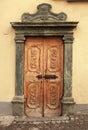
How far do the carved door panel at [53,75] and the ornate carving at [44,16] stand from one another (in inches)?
21.4

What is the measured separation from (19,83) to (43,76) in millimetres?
668

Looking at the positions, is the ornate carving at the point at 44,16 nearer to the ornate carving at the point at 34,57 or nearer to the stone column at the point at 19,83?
the stone column at the point at 19,83

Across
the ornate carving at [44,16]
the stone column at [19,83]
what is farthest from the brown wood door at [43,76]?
the ornate carving at [44,16]

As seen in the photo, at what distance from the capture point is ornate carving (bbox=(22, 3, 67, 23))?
11859 millimetres

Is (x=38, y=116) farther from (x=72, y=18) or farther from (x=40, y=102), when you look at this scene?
(x=72, y=18)

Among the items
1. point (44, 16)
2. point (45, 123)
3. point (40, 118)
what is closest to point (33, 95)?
point (40, 118)

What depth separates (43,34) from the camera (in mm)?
11898

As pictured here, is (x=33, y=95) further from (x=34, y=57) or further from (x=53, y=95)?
(x=34, y=57)

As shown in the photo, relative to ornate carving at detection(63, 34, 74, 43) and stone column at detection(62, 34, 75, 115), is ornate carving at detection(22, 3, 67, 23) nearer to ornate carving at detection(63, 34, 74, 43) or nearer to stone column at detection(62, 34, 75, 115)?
ornate carving at detection(63, 34, 74, 43)

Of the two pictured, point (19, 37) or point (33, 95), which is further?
point (33, 95)

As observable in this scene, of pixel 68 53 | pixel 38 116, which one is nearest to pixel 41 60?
pixel 68 53

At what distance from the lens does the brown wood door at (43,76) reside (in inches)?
477

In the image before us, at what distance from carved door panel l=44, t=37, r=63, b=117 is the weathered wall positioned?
41 cm

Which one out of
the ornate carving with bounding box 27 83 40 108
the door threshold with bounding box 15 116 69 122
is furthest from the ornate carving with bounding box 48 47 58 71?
the door threshold with bounding box 15 116 69 122
